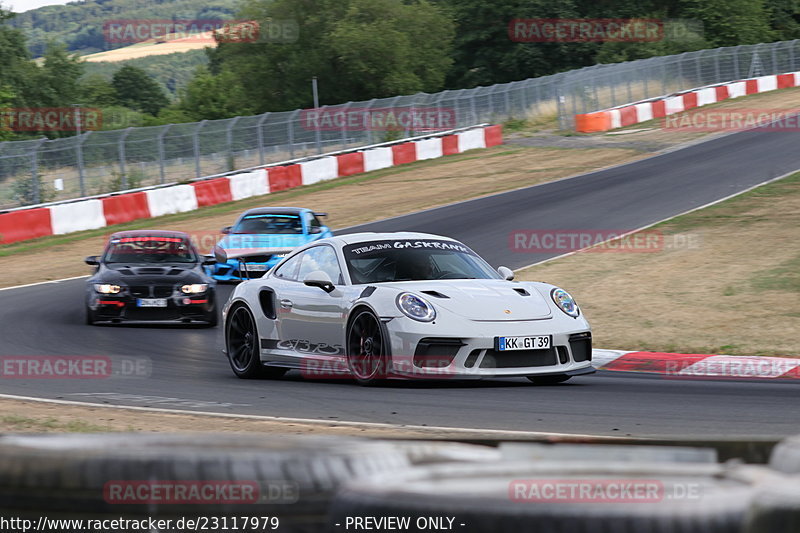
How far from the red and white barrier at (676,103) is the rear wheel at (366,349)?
1269 inches

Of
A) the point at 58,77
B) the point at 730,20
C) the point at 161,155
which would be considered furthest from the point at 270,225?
the point at 58,77

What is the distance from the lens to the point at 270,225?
1939cm

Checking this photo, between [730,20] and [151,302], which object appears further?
[730,20]

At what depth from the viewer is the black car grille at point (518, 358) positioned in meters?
8.62

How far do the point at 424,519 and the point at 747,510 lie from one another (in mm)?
699

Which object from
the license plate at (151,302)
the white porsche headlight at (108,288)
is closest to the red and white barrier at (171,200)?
the white porsche headlight at (108,288)

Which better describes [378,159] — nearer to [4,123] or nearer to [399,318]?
[399,318]

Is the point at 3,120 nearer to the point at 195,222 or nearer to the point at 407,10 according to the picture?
the point at 407,10

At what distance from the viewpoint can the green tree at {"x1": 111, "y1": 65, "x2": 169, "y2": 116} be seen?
13862 cm

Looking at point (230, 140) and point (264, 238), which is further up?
point (230, 140)

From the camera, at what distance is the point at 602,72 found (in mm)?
43812

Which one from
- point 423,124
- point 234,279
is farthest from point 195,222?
point 423,124

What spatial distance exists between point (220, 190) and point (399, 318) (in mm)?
22178

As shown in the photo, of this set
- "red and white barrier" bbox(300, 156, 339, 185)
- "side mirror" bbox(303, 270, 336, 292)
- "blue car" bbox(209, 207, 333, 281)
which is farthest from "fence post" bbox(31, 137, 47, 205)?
"side mirror" bbox(303, 270, 336, 292)
